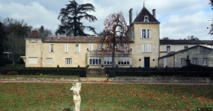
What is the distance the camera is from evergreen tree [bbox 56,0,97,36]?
2452 inches

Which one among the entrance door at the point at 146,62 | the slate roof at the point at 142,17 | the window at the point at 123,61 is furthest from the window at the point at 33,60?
the entrance door at the point at 146,62

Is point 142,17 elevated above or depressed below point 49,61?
above

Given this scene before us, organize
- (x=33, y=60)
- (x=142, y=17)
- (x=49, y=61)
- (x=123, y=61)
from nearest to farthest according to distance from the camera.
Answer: (x=33, y=60)
(x=123, y=61)
(x=49, y=61)
(x=142, y=17)

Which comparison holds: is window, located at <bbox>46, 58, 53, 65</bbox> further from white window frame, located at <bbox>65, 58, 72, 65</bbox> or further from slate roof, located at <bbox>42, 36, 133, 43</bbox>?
slate roof, located at <bbox>42, 36, 133, 43</bbox>

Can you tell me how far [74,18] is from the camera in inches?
2459

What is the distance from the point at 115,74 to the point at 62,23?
1283 inches

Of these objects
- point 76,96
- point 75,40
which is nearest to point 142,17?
point 75,40

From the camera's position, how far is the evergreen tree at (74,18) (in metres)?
62.3

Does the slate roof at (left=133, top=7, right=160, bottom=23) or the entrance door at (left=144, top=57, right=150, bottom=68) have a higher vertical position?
the slate roof at (left=133, top=7, right=160, bottom=23)

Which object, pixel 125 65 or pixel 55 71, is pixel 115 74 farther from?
pixel 125 65

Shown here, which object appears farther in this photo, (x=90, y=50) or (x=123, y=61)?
(x=90, y=50)

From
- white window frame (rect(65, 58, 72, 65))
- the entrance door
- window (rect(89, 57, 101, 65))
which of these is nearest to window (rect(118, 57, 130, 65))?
the entrance door

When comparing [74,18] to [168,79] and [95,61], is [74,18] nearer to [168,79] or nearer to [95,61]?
[95,61]

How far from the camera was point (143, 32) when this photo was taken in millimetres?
53406
